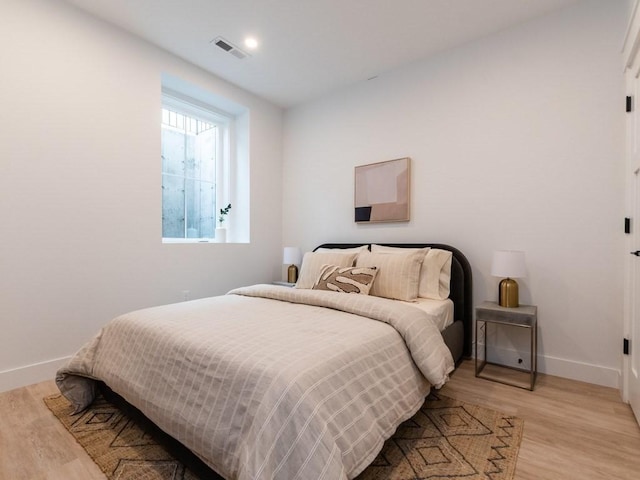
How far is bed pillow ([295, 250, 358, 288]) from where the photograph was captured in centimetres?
283

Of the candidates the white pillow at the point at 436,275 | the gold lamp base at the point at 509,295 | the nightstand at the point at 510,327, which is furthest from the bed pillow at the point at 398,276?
the gold lamp base at the point at 509,295

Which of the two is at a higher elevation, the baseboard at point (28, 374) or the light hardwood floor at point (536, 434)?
the baseboard at point (28, 374)

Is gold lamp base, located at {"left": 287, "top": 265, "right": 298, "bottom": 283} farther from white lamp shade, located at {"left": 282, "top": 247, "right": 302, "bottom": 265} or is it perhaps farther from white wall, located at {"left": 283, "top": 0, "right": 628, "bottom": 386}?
white wall, located at {"left": 283, "top": 0, "right": 628, "bottom": 386}

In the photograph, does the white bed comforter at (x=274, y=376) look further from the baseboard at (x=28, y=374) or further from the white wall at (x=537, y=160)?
the white wall at (x=537, y=160)

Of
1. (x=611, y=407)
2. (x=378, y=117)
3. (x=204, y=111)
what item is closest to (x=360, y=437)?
(x=611, y=407)

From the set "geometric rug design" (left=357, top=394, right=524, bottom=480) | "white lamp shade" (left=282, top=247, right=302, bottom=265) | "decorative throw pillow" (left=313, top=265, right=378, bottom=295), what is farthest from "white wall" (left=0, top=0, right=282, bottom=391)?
"geometric rug design" (left=357, top=394, right=524, bottom=480)

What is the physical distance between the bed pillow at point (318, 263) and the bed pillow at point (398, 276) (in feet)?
0.94

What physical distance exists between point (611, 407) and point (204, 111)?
434cm

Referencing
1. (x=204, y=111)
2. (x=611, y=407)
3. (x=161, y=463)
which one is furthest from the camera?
(x=204, y=111)

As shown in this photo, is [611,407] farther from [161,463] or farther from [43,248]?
[43,248]

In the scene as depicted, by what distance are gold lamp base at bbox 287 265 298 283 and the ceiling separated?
2116mm

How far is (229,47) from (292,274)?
2.37 m

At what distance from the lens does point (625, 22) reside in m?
2.16

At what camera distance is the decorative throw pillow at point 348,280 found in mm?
2449
